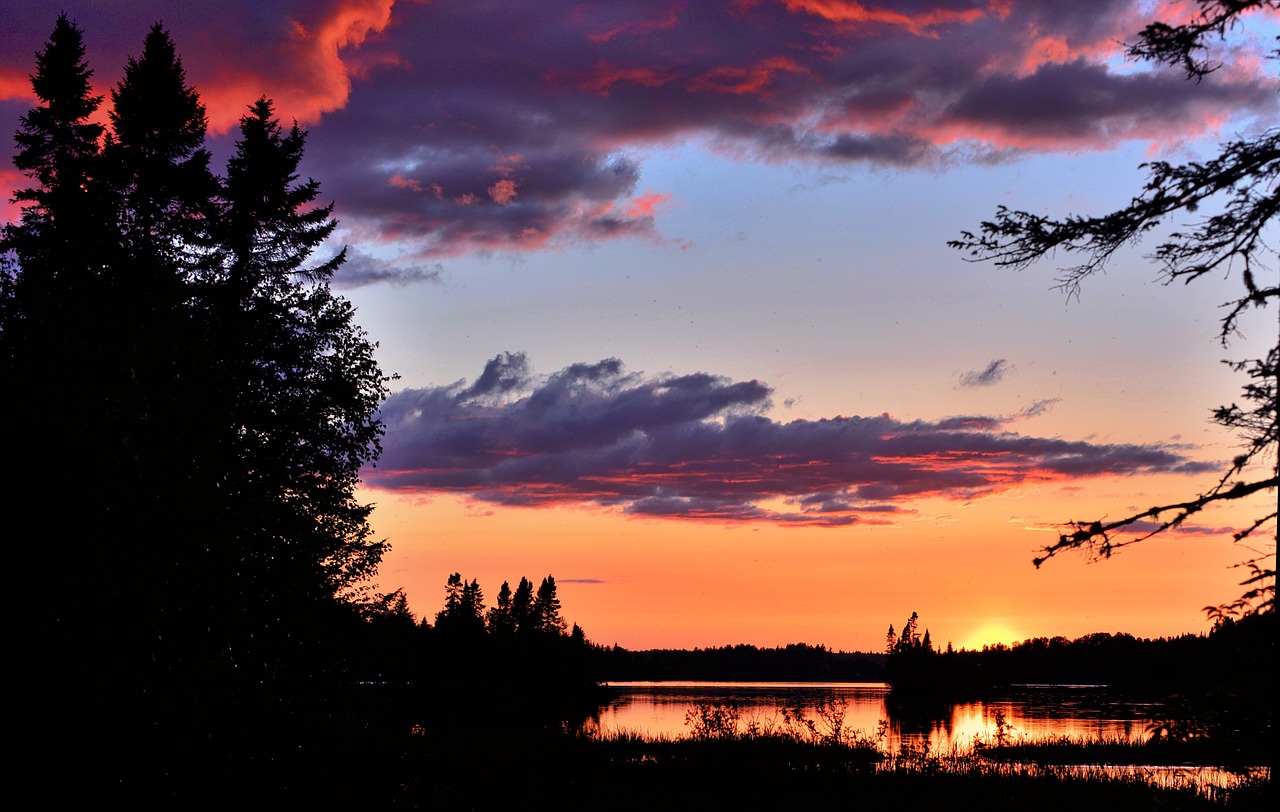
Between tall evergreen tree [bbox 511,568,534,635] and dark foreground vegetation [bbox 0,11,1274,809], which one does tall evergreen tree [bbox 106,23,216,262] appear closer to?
dark foreground vegetation [bbox 0,11,1274,809]

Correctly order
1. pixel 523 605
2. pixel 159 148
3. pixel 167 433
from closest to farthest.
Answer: pixel 167 433 < pixel 159 148 < pixel 523 605

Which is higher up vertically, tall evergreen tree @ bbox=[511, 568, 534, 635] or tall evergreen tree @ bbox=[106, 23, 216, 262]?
tall evergreen tree @ bbox=[106, 23, 216, 262]

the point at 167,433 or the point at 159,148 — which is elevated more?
the point at 159,148

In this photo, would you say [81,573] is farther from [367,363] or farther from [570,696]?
[570,696]

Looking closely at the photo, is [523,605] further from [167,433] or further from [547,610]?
[167,433]

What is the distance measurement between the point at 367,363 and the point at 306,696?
38.2 feet

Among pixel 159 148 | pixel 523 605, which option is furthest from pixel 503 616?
pixel 159 148

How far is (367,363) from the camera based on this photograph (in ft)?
100

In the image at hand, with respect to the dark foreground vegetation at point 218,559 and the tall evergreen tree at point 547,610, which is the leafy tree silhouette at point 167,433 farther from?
the tall evergreen tree at point 547,610

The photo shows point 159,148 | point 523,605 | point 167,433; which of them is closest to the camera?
point 167,433

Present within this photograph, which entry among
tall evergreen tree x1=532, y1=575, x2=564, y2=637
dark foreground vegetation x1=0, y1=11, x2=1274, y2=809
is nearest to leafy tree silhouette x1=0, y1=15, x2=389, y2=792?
dark foreground vegetation x1=0, y1=11, x2=1274, y2=809

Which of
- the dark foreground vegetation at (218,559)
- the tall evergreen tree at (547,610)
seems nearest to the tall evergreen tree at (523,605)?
the tall evergreen tree at (547,610)

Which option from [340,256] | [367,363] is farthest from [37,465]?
[340,256]

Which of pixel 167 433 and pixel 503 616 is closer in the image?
pixel 167 433
